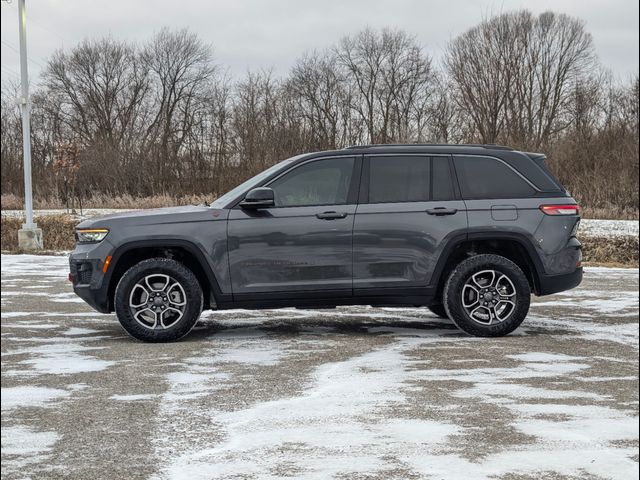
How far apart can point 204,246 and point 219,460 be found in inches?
161

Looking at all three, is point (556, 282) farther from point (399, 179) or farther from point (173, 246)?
point (173, 246)

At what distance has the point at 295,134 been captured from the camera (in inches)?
1307

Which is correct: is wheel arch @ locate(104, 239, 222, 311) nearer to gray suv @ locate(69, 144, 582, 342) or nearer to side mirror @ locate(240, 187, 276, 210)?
gray suv @ locate(69, 144, 582, 342)

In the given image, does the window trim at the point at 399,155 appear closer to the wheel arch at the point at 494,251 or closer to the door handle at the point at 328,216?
the door handle at the point at 328,216

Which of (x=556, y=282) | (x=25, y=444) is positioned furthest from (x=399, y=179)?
(x=25, y=444)

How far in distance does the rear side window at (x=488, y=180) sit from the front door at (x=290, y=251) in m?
1.17

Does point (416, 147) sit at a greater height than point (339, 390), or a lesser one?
greater

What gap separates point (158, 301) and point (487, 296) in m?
3.00

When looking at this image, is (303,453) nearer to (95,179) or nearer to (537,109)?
(95,179)

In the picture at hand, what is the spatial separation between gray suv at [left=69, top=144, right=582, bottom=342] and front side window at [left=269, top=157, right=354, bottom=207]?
12mm

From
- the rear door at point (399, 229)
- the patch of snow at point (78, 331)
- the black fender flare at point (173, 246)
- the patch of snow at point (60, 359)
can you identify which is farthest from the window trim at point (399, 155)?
the patch of snow at point (78, 331)

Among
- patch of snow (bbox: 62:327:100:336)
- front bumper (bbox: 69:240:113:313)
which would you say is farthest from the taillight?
patch of snow (bbox: 62:327:100:336)

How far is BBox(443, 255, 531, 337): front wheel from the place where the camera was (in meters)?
8.71

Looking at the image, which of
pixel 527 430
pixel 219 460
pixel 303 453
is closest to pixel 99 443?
pixel 219 460
